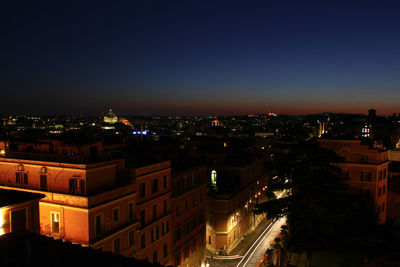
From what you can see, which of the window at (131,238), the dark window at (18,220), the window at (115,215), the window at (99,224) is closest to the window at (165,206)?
the window at (131,238)

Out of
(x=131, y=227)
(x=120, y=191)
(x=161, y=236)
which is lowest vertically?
(x=161, y=236)

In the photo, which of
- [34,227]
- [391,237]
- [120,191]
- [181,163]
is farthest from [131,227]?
[391,237]

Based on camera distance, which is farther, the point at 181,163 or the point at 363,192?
the point at 181,163

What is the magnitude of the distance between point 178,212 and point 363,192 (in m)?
17.0

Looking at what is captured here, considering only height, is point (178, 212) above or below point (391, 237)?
below

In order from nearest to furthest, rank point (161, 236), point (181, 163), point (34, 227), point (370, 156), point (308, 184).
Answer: point (34, 227) < point (308, 184) < point (161, 236) < point (370, 156) < point (181, 163)

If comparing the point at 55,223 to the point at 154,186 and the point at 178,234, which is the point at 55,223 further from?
the point at 178,234

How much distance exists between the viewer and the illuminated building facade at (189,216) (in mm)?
29266

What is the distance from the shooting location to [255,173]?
167 feet

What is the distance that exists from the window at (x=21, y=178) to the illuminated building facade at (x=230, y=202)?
23.5m

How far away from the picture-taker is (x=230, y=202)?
3947 cm

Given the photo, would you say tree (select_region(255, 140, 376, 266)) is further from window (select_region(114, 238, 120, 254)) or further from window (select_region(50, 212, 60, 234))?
window (select_region(50, 212, 60, 234))

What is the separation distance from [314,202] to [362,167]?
12.1 m

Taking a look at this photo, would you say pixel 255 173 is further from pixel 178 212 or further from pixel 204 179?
pixel 178 212
